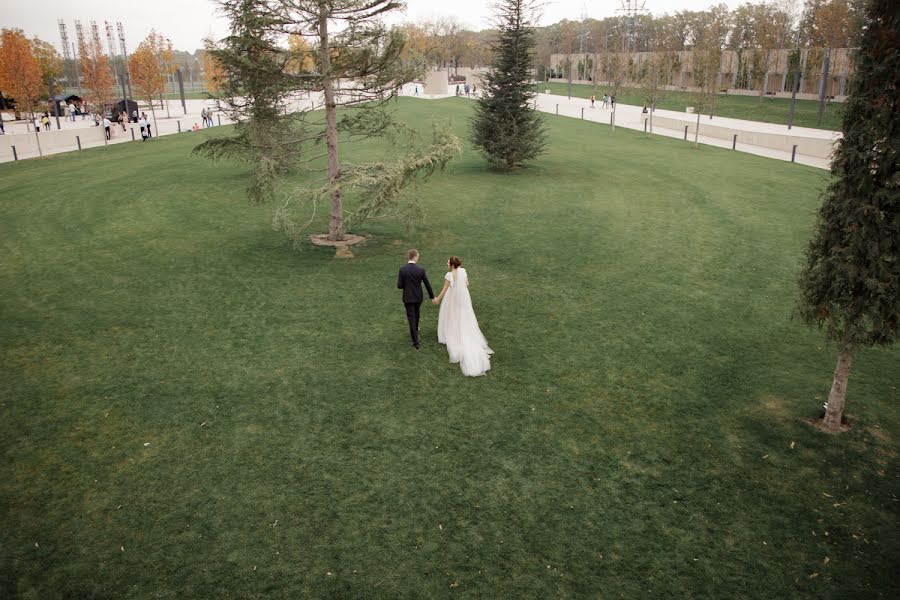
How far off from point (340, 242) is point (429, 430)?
9.83 metres

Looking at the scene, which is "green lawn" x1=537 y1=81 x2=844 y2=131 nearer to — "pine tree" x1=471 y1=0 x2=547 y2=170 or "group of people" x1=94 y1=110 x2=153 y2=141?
"pine tree" x1=471 y1=0 x2=547 y2=170

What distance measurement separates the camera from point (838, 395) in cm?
867

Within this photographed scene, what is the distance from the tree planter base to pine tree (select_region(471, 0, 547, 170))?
11959 millimetres

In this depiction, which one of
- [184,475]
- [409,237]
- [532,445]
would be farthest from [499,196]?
[184,475]

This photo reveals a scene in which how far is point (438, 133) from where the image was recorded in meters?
15.4

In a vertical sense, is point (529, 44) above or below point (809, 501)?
above

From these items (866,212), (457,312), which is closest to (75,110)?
(457,312)

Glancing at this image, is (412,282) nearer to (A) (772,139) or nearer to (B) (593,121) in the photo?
(A) (772,139)

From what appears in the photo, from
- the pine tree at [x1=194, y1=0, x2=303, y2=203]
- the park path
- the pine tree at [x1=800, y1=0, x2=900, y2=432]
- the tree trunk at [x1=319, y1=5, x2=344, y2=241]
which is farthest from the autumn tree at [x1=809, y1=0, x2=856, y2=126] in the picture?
the pine tree at [x1=800, y1=0, x2=900, y2=432]

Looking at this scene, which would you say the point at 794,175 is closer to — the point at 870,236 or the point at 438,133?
the point at 438,133

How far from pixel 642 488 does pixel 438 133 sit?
10564 mm

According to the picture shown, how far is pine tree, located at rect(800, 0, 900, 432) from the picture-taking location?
740cm

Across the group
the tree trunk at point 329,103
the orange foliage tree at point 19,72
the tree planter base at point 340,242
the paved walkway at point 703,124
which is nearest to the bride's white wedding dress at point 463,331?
the tree trunk at point 329,103

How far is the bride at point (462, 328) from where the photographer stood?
33.8 ft
